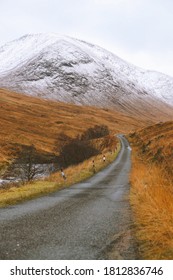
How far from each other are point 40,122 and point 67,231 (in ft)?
420

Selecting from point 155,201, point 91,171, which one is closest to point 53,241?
point 155,201

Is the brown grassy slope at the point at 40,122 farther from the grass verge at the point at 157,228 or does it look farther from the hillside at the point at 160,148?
the grass verge at the point at 157,228

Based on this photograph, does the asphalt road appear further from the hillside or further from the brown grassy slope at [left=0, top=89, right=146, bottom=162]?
the brown grassy slope at [left=0, top=89, right=146, bottom=162]

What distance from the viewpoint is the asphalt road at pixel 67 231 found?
8336 mm

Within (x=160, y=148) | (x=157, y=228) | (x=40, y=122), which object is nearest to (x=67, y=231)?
(x=157, y=228)

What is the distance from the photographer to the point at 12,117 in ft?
436

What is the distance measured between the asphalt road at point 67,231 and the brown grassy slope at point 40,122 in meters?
54.6

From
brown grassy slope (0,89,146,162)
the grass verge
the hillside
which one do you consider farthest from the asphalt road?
brown grassy slope (0,89,146,162)

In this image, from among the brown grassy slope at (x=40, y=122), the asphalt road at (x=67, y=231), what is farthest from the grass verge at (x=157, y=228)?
the brown grassy slope at (x=40, y=122)

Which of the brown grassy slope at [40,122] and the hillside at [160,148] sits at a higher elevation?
the hillside at [160,148]

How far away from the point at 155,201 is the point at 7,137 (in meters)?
84.2

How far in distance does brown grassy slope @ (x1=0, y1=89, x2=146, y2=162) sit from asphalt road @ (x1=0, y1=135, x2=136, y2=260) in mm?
54631
